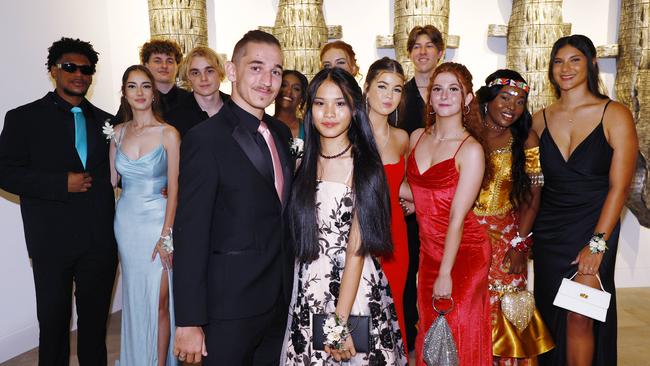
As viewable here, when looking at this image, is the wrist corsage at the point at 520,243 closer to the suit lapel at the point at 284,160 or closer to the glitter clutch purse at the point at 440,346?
the glitter clutch purse at the point at 440,346

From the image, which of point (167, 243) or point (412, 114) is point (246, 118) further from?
point (412, 114)

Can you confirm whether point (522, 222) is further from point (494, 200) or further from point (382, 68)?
point (382, 68)

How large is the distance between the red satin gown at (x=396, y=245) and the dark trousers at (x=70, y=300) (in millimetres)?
1690

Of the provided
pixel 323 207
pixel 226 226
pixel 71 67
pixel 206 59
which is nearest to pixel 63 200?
pixel 71 67

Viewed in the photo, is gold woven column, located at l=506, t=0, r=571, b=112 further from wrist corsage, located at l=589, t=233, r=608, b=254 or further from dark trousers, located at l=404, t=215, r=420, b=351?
wrist corsage, located at l=589, t=233, r=608, b=254

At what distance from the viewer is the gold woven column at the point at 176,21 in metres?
4.23

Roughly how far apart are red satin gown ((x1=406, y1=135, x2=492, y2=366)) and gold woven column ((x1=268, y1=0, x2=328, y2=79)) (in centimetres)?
190

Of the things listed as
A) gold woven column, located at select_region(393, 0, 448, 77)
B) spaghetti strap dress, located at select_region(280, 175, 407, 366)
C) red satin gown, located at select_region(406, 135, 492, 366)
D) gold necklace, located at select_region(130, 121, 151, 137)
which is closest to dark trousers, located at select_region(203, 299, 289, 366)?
spaghetti strap dress, located at select_region(280, 175, 407, 366)

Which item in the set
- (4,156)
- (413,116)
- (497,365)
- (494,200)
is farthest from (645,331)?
(4,156)

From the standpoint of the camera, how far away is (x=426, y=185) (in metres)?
2.67

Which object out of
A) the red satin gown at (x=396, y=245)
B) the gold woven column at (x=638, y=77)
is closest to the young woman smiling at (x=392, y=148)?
the red satin gown at (x=396, y=245)

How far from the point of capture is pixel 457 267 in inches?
105

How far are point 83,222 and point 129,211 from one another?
0.89ft

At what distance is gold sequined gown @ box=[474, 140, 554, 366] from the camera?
284 cm
